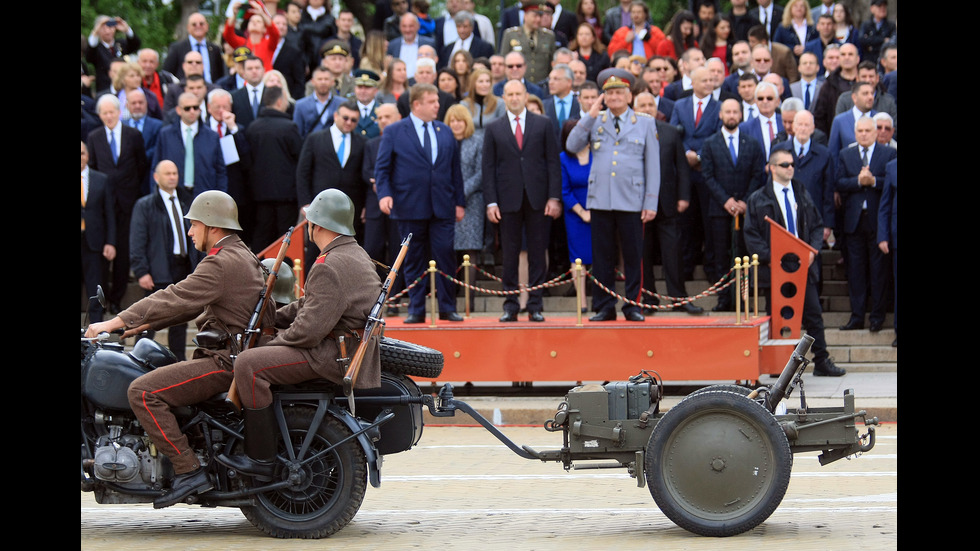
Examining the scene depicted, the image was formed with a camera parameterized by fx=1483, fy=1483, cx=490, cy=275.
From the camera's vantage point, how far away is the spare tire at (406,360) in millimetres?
9469

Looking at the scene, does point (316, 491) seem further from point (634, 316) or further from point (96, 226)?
point (96, 226)

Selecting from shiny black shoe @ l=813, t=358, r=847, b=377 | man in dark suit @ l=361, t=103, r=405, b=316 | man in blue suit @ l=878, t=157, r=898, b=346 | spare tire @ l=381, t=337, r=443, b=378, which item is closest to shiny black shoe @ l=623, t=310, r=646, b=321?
shiny black shoe @ l=813, t=358, r=847, b=377

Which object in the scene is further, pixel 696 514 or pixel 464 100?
pixel 464 100

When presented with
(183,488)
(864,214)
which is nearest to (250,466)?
(183,488)

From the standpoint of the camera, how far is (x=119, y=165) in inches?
691

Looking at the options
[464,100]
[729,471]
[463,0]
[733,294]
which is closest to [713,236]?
[733,294]

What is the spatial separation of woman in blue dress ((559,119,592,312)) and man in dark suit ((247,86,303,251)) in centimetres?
330

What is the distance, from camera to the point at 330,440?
9.20 m

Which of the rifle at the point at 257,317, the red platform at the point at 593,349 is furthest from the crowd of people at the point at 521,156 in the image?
the rifle at the point at 257,317

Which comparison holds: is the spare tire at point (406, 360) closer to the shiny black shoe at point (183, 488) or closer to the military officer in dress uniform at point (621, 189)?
the shiny black shoe at point (183, 488)

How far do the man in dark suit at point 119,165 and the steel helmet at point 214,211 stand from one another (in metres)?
8.36

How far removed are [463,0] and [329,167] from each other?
5.65 m
